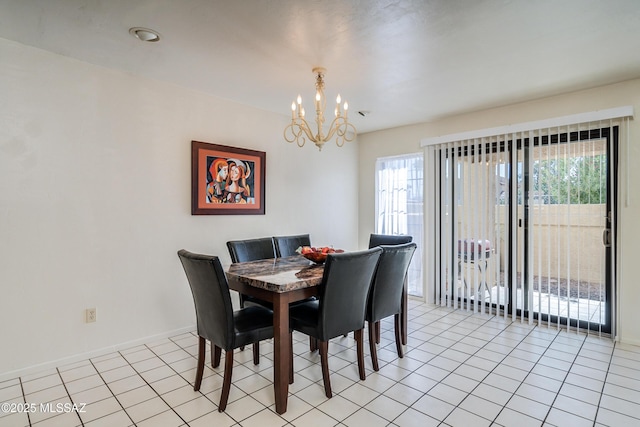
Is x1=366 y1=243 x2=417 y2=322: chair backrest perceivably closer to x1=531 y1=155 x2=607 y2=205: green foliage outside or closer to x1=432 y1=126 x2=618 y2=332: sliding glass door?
x1=432 y1=126 x2=618 y2=332: sliding glass door

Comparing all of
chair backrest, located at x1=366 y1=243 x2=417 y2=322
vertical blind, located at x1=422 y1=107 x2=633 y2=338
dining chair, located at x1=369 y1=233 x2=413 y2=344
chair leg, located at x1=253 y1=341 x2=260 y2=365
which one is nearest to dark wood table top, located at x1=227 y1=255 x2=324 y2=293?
chair backrest, located at x1=366 y1=243 x2=417 y2=322

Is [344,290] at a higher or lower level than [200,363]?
higher

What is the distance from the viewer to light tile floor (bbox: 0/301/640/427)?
192 centimetres

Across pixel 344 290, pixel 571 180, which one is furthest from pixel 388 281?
pixel 571 180

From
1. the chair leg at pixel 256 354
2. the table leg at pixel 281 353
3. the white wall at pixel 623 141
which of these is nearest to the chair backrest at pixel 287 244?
the chair leg at pixel 256 354

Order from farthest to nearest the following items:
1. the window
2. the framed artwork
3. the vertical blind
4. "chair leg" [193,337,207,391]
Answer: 1. the window
2. the framed artwork
3. the vertical blind
4. "chair leg" [193,337,207,391]

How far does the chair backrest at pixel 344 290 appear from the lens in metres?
2.09

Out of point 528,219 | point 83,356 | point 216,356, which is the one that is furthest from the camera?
point 528,219

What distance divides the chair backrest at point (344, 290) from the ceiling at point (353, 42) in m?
1.44

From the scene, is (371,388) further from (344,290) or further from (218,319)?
(218,319)

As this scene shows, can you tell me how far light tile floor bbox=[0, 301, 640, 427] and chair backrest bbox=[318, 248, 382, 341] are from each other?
0.44m

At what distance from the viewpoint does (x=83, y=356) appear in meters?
2.64

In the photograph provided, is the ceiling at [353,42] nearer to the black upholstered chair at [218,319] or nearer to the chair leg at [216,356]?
the black upholstered chair at [218,319]

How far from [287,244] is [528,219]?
2541mm
